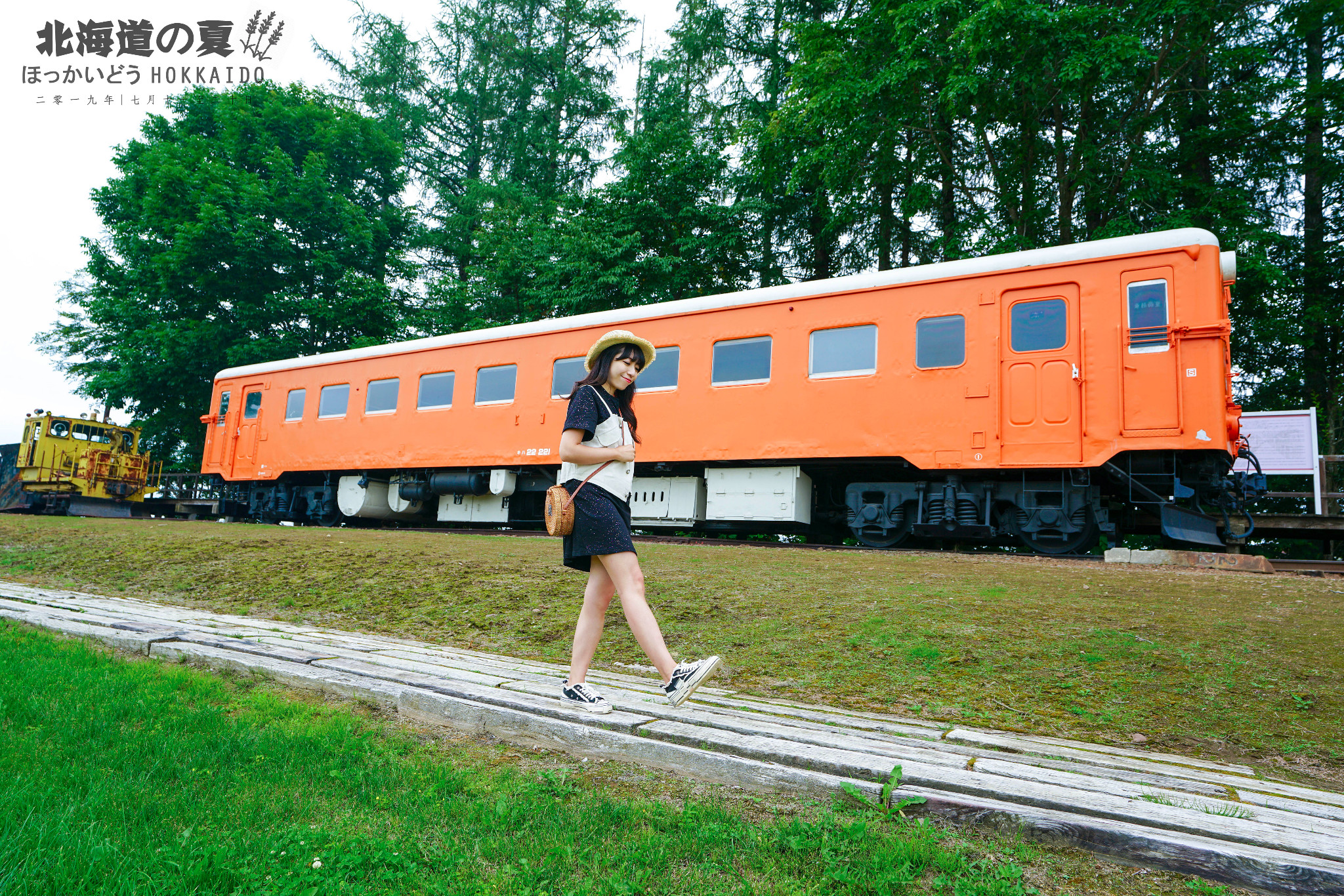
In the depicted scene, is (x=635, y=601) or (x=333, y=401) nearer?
(x=635, y=601)

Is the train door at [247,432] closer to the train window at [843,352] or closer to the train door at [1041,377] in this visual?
the train window at [843,352]

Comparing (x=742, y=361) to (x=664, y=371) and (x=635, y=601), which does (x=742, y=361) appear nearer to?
(x=664, y=371)

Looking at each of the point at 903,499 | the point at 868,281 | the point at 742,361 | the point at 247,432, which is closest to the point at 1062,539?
the point at 903,499

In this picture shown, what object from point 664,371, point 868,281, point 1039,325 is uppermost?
point 868,281

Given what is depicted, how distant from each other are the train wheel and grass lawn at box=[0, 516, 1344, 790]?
1.21m

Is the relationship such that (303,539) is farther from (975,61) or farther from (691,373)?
(975,61)

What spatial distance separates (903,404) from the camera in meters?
10.0

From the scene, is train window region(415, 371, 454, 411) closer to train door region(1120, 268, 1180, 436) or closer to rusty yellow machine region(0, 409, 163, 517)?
train door region(1120, 268, 1180, 436)

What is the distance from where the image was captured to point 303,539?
10117 millimetres

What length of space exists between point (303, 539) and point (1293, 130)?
18878mm

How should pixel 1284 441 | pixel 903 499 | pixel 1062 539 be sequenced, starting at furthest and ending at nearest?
pixel 1284 441, pixel 903 499, pixel 1062 539

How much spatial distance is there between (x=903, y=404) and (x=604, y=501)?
7.04 meters

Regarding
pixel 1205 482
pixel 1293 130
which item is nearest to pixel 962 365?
pixel 1205 482

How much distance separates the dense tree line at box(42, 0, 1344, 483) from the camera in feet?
49.1
